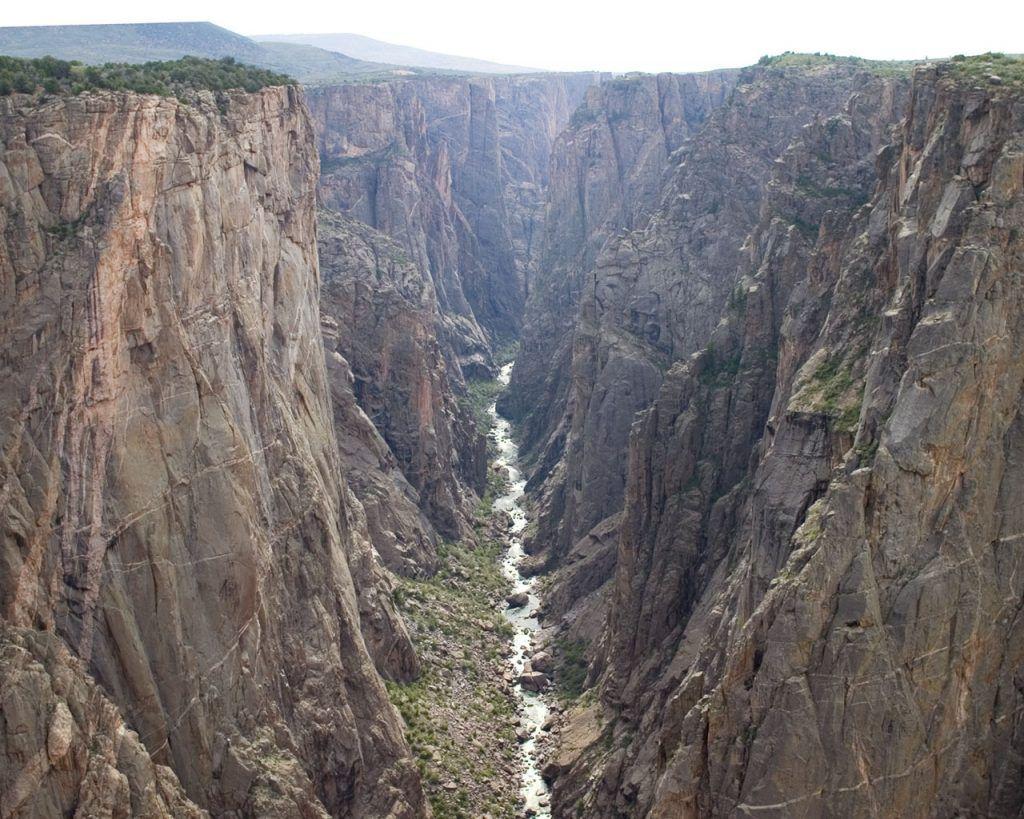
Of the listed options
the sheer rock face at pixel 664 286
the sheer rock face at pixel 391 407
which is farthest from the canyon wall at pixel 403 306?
→ the sheer rock face at pixel 664 286

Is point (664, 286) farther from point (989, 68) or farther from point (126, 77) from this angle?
point (126, 77)

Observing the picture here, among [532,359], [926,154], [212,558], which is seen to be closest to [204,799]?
[212,558]

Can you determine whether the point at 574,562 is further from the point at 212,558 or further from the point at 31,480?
the point at 31,480

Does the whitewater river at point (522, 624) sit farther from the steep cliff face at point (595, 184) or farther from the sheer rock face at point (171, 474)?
the sheer rock face at point (171, 474)

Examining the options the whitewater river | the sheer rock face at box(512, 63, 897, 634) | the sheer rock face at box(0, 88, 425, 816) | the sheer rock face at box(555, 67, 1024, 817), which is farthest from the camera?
the sheer rock face at box(512, 63, 897, 634)

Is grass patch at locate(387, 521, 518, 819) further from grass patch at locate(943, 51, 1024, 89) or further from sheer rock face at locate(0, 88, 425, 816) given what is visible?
grass patch at locate(943, 51, 1024, 89)

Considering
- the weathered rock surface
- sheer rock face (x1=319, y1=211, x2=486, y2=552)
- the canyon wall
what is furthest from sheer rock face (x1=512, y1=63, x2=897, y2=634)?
the canyon wall
